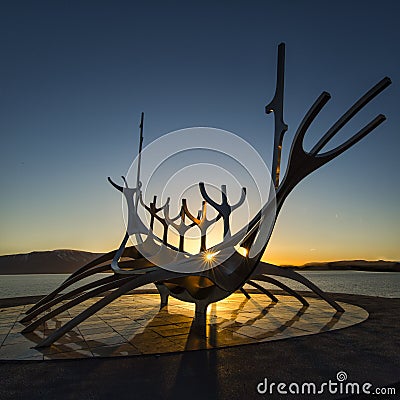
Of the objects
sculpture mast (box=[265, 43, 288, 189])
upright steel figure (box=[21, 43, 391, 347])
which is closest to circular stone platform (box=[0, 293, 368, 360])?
upright steel figure (box=[21, 43, 391, 347])

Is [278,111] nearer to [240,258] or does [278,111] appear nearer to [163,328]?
[240,258]

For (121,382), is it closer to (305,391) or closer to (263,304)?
(305,391)

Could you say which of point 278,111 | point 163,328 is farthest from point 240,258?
point 278,111

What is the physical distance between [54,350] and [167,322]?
3.42m

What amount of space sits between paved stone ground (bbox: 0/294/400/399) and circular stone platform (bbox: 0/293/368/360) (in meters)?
0.52

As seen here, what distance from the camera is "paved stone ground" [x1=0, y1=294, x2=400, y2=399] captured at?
449 centimetres

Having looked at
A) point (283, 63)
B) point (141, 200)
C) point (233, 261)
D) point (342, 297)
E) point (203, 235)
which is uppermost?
point (283, 63)

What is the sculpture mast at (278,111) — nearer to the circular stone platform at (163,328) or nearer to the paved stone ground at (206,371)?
the circular stone platform at (163,328)

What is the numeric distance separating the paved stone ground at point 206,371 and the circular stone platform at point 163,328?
0.52 meters

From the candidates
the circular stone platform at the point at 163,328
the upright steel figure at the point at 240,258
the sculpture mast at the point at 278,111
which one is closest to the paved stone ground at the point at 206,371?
the circular stone platform at the point at 163,328

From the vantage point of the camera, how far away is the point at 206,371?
17.3 feet

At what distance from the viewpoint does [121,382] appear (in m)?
4.84

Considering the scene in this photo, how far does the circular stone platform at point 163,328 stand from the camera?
6660mm

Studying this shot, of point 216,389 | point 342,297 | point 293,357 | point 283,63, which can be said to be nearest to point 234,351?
point 293,357
